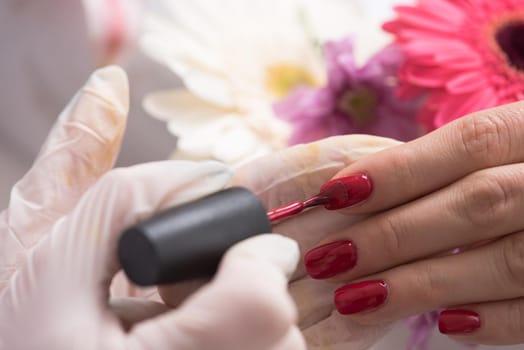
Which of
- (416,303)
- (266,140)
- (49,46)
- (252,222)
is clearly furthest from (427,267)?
(49,46)

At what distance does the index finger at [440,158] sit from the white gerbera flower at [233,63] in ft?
0.76

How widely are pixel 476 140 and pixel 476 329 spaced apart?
0.45 feet

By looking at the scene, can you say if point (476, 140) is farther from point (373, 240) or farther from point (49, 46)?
point (49, 46)

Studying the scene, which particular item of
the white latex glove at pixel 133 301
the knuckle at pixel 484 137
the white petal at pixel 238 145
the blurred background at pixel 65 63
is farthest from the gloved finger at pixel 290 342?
the blurred background at pixel 65 63

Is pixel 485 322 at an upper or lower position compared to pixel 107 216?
lower

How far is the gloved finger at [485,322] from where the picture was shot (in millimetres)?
548

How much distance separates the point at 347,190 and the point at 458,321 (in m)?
0.13

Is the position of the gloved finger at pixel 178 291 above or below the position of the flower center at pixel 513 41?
below

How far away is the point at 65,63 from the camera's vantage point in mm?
835

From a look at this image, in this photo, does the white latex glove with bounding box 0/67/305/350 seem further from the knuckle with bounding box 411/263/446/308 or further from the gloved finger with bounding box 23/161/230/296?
the knuckle with bounding box 411/263/446/308

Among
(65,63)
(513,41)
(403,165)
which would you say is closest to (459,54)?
(513,41)

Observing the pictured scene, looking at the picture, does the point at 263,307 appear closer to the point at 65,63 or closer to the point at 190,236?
the point at 190,236

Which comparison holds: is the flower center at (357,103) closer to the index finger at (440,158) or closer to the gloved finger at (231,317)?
the index finger at (440,158)

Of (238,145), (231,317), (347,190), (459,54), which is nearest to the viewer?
(231,317)
